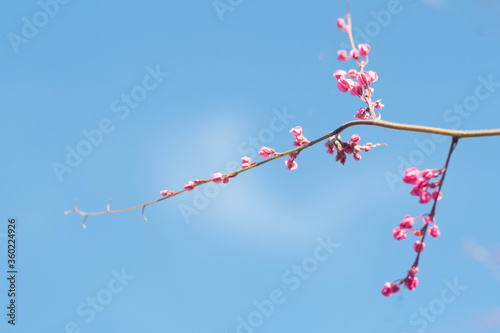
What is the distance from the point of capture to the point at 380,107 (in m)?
3.47

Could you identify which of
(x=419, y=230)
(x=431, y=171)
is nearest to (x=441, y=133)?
(x=431, y=171)

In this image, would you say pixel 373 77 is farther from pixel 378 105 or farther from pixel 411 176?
pixel 411 176

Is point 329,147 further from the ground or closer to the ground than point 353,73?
closer to the ground

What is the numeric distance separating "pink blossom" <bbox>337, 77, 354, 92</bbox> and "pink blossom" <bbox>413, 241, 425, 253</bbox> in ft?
3.89

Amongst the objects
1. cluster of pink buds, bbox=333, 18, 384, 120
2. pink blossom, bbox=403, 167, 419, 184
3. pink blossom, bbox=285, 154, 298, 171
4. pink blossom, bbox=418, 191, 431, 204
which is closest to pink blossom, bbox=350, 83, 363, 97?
cluster of pink buds, bbox=333, 18, 384, 120

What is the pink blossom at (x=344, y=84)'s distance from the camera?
2965mm

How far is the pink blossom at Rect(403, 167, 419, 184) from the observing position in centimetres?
232

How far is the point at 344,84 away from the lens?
2984 millimetres

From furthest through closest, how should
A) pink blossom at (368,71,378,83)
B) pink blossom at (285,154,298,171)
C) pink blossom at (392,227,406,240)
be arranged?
pink blossom at (285,154,298,171) < pink blossom at (368,71,378,83) < pink blossom at (392,227,406,240)

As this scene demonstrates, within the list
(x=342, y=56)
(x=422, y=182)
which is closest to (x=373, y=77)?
(x=342, y=56)

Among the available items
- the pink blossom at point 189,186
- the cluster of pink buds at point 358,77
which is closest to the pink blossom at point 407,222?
the cluster of pink buds at point 358,77

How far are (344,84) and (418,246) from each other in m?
1.23

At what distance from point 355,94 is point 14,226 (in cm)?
608

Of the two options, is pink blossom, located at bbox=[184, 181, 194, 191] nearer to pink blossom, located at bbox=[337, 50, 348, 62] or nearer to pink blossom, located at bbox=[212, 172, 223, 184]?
pink blossom, located at bbox=[212, 172, 223, 184]
